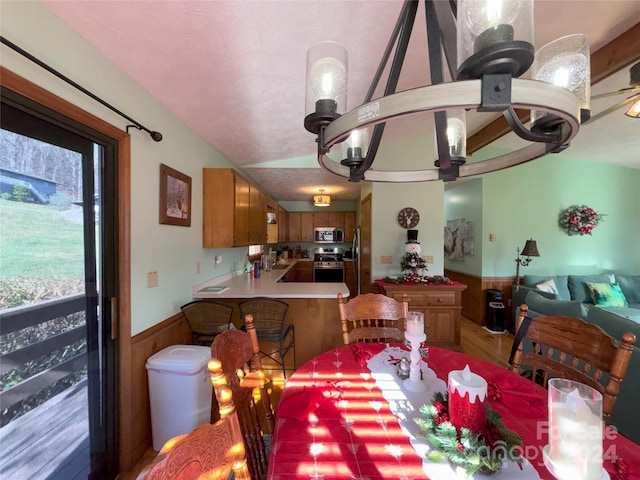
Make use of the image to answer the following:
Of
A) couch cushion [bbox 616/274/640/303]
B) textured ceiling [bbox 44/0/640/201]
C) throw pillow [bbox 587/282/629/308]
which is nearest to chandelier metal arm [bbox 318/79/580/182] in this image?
textured ceiling [bbox 44/0/640/201]

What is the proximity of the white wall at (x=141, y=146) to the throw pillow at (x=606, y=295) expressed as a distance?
545 centimetres

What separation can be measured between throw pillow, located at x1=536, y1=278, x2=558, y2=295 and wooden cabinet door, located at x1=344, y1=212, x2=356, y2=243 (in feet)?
12.4

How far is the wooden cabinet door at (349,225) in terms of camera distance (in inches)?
267

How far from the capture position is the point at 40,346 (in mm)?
1259

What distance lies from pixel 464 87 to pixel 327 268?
5915 millimetres

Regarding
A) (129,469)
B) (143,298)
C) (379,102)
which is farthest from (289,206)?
(379,102)

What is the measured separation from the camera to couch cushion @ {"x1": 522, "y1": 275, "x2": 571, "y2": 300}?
4.22 meters

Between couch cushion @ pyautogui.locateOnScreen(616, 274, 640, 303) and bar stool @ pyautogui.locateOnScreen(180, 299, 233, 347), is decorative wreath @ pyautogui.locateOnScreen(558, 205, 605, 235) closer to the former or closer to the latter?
couch cushion @ pyautogui.locateOnScreen(616, 274, 640, 303)

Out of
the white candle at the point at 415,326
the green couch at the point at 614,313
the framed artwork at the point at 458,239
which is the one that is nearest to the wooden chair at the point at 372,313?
the white candle at the point at 415,326

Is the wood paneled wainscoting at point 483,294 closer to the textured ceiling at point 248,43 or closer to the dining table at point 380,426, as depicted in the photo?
the textured ceiling at point 248,43

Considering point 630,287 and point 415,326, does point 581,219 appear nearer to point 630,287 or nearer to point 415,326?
point 630,287

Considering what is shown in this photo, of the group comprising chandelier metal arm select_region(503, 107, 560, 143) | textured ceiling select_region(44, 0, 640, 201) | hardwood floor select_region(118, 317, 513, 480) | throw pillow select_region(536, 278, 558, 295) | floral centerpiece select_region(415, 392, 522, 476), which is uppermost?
textured ceiling select_region(44, 0, 640, 201)

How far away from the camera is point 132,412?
1740 millimetres

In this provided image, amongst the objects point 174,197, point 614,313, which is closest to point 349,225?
point 614,313
